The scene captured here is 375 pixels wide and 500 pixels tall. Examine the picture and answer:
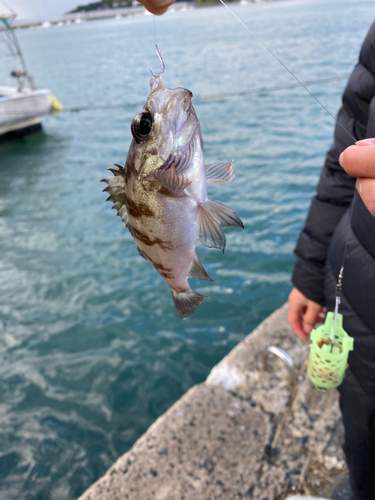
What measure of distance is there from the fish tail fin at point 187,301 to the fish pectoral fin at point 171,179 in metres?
0.38

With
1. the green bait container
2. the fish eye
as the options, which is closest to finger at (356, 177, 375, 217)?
the fish eye

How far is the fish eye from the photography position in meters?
1.14

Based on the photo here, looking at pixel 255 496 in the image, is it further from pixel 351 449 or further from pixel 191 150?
pixel 191 150

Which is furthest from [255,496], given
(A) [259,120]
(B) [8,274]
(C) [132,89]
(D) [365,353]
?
(C) [132,89]

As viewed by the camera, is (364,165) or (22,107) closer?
(364,165)

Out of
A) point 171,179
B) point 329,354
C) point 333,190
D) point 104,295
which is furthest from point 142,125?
point 104,295

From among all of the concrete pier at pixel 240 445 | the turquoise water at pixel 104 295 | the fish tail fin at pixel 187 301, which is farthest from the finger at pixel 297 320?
the turquoise water at pixel 104 295

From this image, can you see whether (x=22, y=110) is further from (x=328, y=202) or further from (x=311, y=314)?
(x=311, y=314)

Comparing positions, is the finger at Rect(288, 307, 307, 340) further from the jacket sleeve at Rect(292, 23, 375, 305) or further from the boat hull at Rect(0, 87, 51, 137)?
the boat hull at Rect(0, 87, 51, 137)

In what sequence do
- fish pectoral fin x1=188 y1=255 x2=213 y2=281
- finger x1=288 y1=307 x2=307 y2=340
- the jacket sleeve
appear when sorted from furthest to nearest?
finger x1=288 y1=307 x2=307 y2=340
the jacket sleeve
fish pectoral fin x1=188 y1=255 x2=213 y2=281

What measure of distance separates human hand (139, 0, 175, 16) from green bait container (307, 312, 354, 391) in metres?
1.49

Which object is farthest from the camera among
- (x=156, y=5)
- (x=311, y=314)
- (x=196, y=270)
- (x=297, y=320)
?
(x=297, y=320)

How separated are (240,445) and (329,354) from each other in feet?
4.30

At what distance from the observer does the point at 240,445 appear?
8.80 feet
